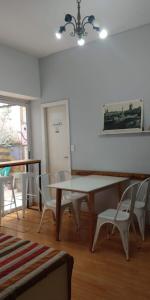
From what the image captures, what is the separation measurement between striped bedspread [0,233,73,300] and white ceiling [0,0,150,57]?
273 cm

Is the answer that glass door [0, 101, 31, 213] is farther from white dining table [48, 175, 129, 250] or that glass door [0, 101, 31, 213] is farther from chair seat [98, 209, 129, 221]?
chair seat [98, 209, 129, 221]

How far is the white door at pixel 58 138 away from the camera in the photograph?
482 centimetres

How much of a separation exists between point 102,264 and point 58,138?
2787mm

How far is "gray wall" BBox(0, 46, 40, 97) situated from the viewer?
14.0 ft

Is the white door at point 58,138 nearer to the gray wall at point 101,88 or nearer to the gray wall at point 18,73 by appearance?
the gray wall at point 101,88

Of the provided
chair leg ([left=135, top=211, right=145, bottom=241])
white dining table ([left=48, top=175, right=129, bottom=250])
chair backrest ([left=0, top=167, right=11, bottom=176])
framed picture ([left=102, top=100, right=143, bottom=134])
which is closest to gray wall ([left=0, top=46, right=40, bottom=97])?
chair backrest ([left=0, top=167, right=11, bottom=176])

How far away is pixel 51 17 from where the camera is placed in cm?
335

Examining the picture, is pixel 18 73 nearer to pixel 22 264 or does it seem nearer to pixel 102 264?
pixel 102 264

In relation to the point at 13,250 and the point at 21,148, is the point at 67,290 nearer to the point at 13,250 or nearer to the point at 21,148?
the point at 13,250

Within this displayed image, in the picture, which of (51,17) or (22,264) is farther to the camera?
(51,17)

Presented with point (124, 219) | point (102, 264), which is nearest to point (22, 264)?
point (102, 264)

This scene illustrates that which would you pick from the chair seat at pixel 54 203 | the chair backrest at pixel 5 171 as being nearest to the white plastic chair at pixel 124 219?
the chair seat at pixel 54 203

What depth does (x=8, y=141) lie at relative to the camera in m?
4.81

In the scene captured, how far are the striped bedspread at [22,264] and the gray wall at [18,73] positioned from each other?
10.1 ft
